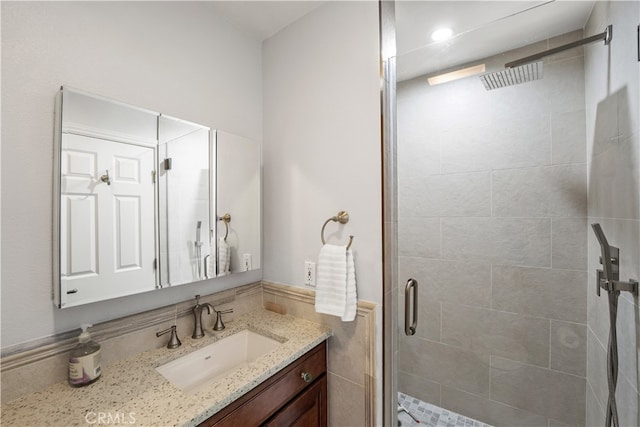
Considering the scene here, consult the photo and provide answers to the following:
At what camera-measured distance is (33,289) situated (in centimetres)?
87

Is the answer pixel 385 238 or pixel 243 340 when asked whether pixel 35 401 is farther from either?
pixel 385 238

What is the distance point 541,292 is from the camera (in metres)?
1.20

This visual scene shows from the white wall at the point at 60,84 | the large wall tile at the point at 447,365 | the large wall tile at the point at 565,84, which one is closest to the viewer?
the white wall at the point at 60,84

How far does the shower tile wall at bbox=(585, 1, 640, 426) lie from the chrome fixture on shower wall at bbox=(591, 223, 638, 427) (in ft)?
0.06

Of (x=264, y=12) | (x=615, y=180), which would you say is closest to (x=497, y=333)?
(x=615, y=180)

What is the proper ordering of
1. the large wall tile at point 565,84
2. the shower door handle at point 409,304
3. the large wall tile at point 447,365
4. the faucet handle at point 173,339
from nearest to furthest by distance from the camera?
1. the large wall tile at point 565,84
2. the faucet handle at point 173,339
3. the shower door handle at point 409,304
4. the large wall tile at point 447,365

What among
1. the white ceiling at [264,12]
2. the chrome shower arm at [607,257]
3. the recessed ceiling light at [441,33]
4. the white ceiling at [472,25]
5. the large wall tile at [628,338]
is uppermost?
the white ceiling at [264,12]

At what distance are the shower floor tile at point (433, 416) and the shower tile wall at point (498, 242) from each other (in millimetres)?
39

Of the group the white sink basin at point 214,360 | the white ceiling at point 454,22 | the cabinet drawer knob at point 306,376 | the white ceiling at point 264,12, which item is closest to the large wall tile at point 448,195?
the white ceiling at point 454,22

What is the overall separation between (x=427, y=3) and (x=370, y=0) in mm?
291

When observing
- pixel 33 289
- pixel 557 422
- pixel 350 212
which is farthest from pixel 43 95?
pixel 557 422

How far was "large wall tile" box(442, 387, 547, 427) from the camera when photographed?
1.28m

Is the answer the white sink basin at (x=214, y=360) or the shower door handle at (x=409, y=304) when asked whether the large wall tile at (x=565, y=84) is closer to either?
the shower door handle at (x=409, y=304)

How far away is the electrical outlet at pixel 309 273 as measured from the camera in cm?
140
